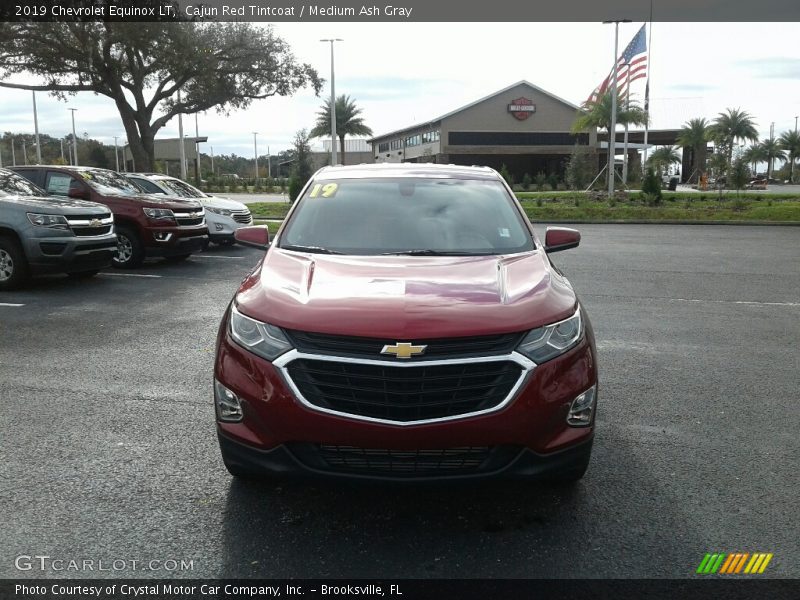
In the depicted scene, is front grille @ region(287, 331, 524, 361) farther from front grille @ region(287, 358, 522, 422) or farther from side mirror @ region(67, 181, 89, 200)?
side mirror @ region(67, 181, 89, 200)

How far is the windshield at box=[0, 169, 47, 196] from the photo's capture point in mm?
10414

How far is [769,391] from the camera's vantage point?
5566mm

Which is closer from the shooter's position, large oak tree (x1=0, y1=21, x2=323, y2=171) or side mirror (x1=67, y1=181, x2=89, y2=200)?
side mirror (x1=67, y1=181, x2=89, y2=200)

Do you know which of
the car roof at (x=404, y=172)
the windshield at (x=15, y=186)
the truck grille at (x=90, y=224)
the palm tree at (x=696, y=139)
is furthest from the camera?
the palm tree at (x=696, y=139)

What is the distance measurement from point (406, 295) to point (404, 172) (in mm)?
2067

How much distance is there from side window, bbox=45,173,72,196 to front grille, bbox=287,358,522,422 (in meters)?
10.8

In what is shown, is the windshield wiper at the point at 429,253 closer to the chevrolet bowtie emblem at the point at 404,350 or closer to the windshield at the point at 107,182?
the chevrolet bowtie emblem at the point at 404,350

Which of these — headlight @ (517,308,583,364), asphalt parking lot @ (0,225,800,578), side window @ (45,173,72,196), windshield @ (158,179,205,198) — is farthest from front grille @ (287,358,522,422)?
windshield @ (158,179,205,198)

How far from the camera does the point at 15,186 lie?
34.9 ft

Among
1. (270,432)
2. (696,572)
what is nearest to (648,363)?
(696,572)

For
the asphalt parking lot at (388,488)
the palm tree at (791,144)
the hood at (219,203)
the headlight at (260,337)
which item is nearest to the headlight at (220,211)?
the hood at (219,203)

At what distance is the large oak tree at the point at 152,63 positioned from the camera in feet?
77.5

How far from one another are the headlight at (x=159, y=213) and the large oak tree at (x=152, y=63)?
43.0 feet

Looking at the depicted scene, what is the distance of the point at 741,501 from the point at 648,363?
2772 millimetres
